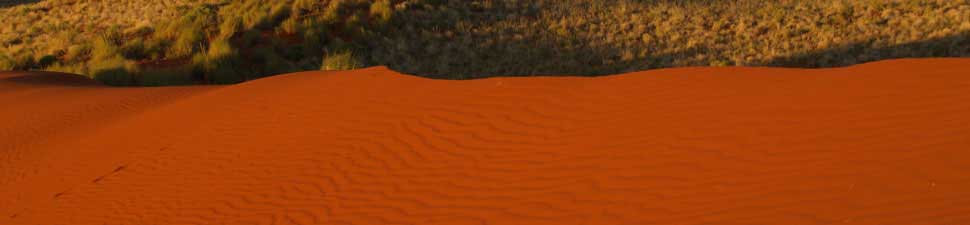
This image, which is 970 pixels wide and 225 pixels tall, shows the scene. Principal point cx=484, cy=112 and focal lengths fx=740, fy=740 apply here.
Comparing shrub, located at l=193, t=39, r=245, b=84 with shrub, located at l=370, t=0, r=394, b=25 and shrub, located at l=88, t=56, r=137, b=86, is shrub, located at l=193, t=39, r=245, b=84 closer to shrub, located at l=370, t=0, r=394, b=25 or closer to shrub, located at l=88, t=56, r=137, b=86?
shrub, located at l=88, t=56, r=137, b=86

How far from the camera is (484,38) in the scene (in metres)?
18.7

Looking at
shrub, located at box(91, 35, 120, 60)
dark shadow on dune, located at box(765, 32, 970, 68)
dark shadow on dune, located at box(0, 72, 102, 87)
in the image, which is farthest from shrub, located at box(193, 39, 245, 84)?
dark shadow on dune, located at box(765, 32, 970, 68)

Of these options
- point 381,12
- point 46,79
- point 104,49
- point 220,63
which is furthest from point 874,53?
point 104,49

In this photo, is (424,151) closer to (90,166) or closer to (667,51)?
(90,166)

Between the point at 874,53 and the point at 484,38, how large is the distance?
345 inches

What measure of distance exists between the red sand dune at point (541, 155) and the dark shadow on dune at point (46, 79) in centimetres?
487

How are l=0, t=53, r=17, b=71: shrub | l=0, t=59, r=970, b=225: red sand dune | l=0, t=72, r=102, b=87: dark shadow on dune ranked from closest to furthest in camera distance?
l=0, t=59, r=970, b=225: red sand dune < l=0, t=72, r=102, b=87: dark shadow on dune < l=0, t=53, r=17, b=71: shrub

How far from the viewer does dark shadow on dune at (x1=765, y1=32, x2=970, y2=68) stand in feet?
45.5

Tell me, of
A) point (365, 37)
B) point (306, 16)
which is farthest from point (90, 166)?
point (306, 16)

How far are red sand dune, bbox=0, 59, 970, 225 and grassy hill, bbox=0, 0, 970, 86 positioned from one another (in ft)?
25.9

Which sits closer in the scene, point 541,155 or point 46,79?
point 541,155

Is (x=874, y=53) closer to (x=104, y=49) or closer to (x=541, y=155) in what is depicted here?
(x=541, y=155)

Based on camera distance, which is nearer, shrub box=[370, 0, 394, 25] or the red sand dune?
the red sand dune

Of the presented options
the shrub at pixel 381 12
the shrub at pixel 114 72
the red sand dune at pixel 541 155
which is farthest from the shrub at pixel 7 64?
the red sand dune at pixel 541 155
